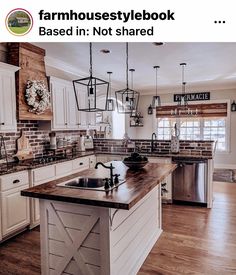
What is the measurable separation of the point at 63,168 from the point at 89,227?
2.10 m

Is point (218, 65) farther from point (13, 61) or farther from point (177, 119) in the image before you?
point (13, 61)

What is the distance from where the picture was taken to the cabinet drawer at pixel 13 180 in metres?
2.80

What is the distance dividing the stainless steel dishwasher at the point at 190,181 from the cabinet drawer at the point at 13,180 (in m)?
2.42

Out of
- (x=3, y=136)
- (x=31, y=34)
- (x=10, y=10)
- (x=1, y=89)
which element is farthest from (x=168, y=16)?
(x=3, y=136)

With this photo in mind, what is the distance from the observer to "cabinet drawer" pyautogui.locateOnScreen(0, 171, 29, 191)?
2.80 meters

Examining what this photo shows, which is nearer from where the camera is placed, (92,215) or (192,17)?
(192,17)

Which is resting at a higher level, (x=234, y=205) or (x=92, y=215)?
(x=92, y=215)

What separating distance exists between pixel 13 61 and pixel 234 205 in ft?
13.6

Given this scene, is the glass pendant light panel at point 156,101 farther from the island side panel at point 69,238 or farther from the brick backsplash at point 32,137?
the island side panel at point 69,238

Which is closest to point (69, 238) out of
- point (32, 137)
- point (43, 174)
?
point (43, 174)

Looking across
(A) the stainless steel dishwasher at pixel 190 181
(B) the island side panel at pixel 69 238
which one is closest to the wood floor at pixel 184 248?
(A) the stainless steel dishwasher at pixel 190 181

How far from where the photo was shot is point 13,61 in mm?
3406

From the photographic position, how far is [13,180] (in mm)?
2936

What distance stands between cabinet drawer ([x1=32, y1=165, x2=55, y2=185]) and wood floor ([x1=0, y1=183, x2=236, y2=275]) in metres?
0.67
